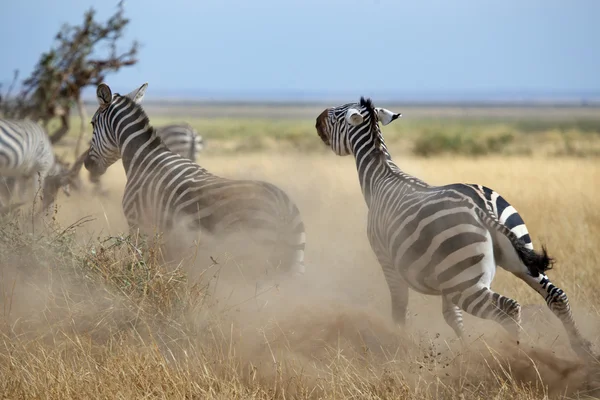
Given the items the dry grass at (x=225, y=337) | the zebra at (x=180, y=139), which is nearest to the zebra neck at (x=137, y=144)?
the dry grass at (x=225, y=337)

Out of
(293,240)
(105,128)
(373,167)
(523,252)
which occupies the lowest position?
(293,240)

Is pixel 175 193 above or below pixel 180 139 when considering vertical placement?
above

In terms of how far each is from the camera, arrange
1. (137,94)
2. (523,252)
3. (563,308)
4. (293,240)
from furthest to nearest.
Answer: (137,94) < (293,240) < (563,308) < (523,252)

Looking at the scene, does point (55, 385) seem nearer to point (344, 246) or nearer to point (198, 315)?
point (198, 315)

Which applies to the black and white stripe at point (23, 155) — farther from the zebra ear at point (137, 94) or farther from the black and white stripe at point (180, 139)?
the zebra ear at point (137, 94)

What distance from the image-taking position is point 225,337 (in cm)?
559

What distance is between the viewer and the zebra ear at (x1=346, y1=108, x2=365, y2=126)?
6605 mm

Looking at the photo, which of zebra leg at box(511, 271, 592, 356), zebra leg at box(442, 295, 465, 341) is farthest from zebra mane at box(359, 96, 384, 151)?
zebra leg at box(511, 271, 592, 356)

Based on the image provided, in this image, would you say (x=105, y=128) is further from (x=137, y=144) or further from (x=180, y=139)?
(x=180, y=139)

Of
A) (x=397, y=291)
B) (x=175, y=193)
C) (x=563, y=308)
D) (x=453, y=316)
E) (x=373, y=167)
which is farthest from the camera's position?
(x=175, y=193)

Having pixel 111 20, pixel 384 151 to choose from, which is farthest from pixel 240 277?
pixel 111 20

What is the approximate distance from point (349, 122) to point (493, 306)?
86.6 inches

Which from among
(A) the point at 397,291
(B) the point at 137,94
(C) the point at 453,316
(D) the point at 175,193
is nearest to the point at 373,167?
(A) the point at 397,291

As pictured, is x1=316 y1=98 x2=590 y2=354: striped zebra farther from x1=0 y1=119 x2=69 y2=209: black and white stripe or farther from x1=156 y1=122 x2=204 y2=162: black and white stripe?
x1=156 y1=122 x2=204 y2=162: black and white stripe
